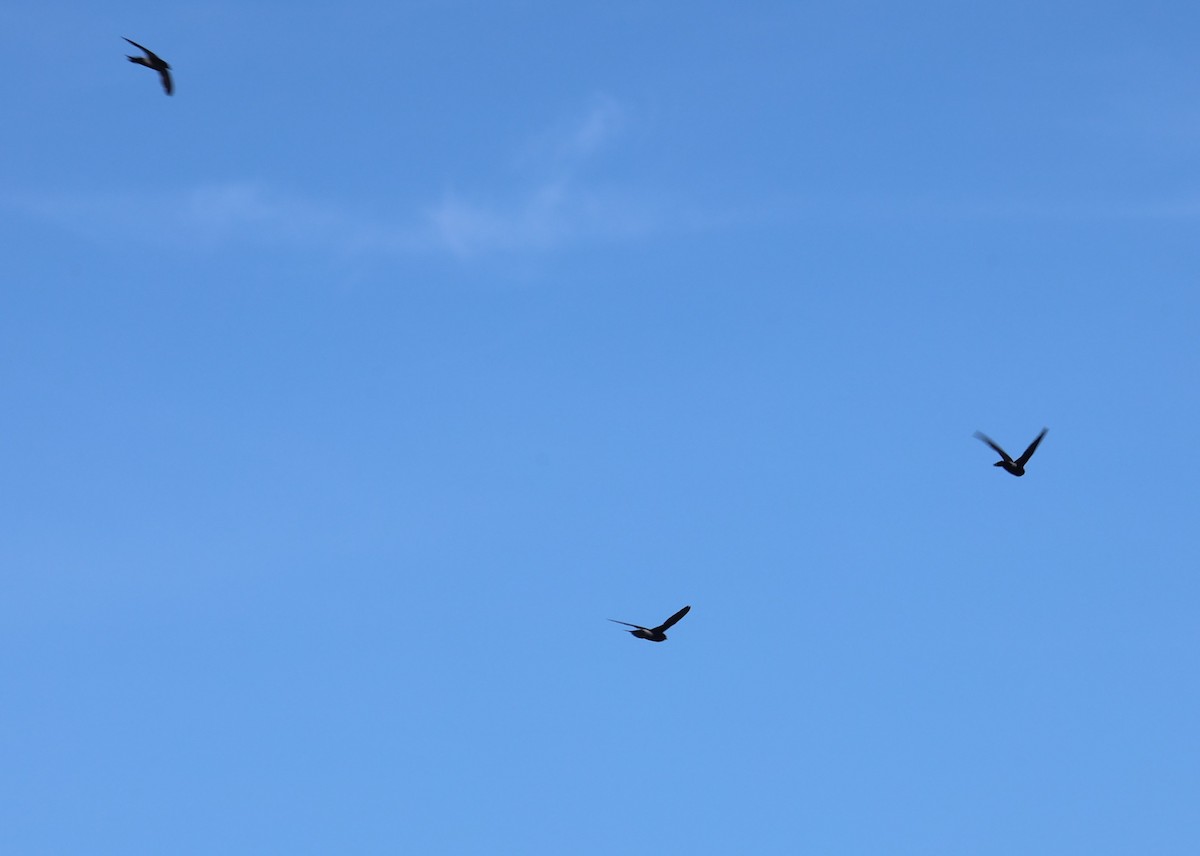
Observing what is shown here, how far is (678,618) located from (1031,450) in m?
22.3

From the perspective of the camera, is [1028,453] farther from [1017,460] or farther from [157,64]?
[157,64]

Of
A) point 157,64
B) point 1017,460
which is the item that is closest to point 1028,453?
point 1017,460

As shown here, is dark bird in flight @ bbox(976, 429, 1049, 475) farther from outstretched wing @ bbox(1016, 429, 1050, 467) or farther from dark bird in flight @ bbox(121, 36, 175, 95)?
dark bird in flight @ bbox(121, 36, 175, 95)

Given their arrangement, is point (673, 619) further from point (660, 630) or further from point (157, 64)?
point (157, 64)

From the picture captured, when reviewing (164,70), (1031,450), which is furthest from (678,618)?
(164,70)

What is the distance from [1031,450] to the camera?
322 feet

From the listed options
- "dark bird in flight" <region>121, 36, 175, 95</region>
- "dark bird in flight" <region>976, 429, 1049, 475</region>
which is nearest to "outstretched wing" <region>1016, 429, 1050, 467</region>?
"dark bird in flight" <region>976, 429, 1049, 475</region>

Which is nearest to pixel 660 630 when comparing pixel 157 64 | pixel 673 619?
pixel 673 619

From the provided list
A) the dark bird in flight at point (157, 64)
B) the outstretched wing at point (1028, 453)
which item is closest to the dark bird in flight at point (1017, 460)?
the outstretched wing at point (1028, 453)

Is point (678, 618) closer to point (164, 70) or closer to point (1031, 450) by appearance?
point (1031, 450)

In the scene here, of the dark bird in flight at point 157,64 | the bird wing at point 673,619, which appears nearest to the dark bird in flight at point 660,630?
the bird wing at point 673,619

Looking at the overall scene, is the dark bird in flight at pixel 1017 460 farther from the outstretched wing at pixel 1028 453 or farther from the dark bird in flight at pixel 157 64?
the dark bird in flight at pixel 157 64

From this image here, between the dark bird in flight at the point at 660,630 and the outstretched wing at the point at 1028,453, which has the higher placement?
the outstretched wing at the point at 1028,453

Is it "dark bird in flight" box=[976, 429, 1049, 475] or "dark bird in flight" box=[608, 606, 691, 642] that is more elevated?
"dark bird in flight" box=[976, 429, 1049, 475]
